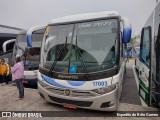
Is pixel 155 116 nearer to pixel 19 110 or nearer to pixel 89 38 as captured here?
pixel 89 38

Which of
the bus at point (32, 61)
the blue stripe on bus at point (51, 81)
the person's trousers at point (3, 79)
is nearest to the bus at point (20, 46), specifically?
the bus at point (32, 61)

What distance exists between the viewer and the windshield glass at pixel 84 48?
4.82m

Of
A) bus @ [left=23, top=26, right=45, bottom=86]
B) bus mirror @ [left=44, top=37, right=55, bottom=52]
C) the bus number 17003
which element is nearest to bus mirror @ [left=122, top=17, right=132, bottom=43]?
the bus number 17003

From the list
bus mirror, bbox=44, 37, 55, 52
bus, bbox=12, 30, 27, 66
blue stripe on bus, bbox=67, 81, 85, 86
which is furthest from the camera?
bus, bbox=12, 30, 27, 66

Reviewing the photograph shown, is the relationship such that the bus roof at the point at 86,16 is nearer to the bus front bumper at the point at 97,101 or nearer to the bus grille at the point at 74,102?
the bus front bumper at the point at 97,101

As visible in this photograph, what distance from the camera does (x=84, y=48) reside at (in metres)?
5.11

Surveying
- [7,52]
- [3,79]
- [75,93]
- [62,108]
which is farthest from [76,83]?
[7,52]

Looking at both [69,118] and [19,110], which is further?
[19,110]

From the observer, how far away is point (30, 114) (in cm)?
522

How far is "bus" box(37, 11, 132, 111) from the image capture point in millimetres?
4621

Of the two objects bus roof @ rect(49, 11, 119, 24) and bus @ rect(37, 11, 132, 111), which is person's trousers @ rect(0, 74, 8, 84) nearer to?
bus @ rect(37, 11, 132, 111)

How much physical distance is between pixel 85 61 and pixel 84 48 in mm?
414

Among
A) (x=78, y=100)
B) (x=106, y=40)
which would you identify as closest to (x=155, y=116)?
(x=78, y=100)

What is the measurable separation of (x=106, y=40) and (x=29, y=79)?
4927mm
